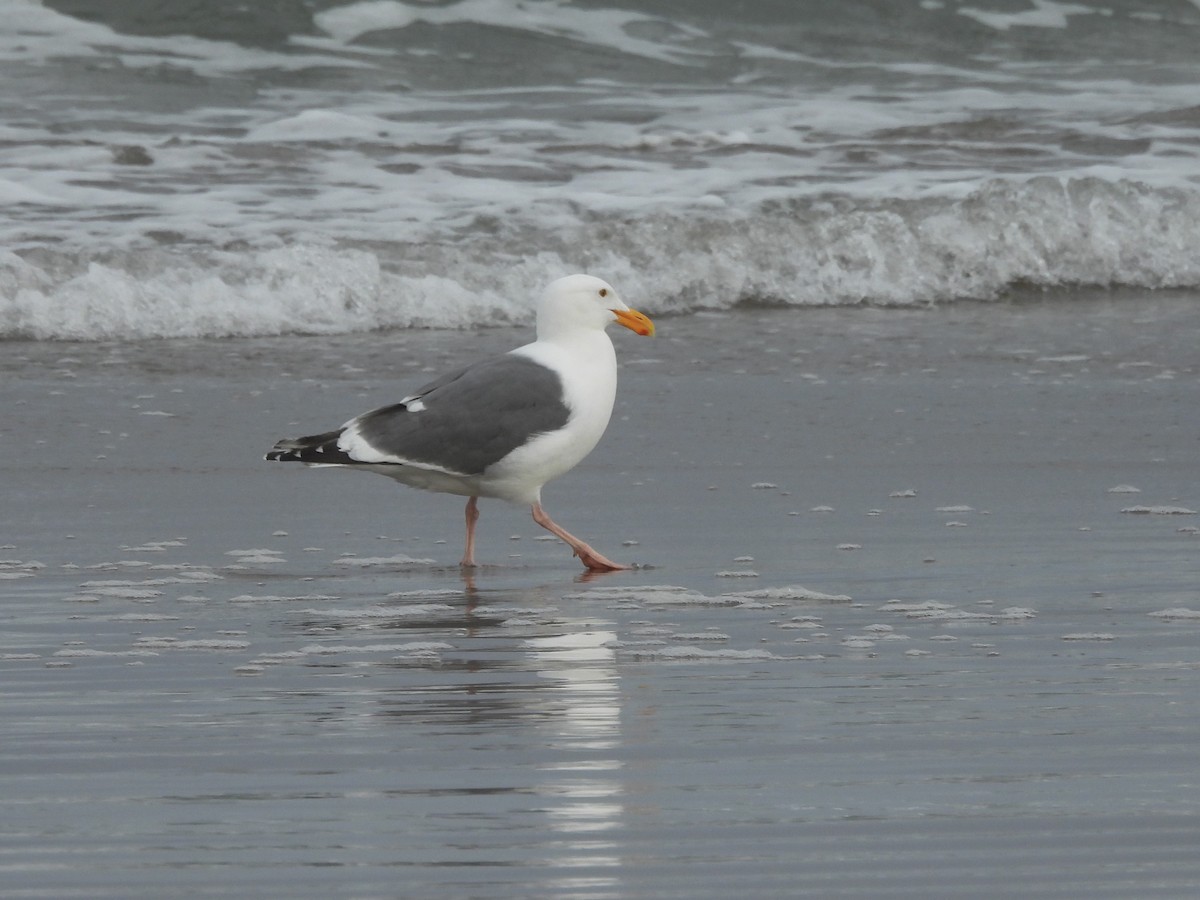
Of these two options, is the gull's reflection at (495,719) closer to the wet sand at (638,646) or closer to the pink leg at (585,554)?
the wet sand at (638,646)

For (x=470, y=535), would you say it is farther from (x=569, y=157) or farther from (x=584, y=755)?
(x=569, y=157)

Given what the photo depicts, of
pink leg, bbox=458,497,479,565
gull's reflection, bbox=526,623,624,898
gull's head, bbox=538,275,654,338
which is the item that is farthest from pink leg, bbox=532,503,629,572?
gull's reflection, bbox=526,623,624,898

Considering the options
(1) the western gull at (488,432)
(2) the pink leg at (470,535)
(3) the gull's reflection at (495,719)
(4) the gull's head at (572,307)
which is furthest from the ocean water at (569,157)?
(3) the gull's reflection at (495,719)

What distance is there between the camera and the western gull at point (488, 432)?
19.6ft

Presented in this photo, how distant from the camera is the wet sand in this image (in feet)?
9.79

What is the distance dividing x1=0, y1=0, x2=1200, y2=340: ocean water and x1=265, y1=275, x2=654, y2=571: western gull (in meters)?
4.06

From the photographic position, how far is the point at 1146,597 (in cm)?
493

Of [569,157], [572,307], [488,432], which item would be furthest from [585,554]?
[569,157]

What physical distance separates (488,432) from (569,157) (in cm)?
818

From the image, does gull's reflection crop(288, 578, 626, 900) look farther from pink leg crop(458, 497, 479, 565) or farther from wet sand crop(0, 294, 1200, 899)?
pink leg crop(458, 497, 479, 565)

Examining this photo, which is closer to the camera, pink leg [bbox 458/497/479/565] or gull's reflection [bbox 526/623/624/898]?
gull's reflection [bbox 526/623/624/898]

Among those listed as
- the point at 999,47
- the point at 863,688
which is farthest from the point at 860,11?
the point at 863,688

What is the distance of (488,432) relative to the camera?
5.98 meters

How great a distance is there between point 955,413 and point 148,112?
983 centimetres
